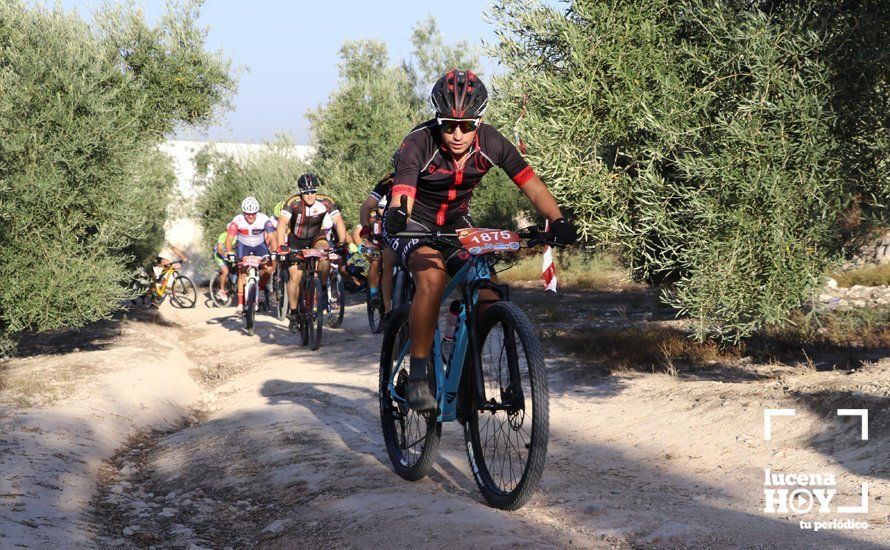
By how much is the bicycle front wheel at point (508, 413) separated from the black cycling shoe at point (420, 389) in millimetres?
271

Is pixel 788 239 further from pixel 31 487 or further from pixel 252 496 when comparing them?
pixel 31 487

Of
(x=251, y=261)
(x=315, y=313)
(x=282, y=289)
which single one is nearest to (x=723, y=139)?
(x=315, y=313)

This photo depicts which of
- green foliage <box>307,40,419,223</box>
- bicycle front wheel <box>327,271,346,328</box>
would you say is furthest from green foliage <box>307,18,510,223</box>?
bicycle front wheel <box>327,271,346,328</box>

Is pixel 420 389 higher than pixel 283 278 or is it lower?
lower

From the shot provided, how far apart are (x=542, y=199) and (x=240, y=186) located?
33.0m

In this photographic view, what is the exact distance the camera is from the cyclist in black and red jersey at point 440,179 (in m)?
5.22

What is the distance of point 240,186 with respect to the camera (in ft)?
121

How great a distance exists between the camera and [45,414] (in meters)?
8.23

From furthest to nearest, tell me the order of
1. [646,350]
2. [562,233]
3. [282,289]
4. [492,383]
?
1. [282,289]
2. [646,350]
3. [492,383]
4. [562,233]

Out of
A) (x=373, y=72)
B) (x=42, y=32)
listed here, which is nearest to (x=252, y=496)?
(x=42, y=32)

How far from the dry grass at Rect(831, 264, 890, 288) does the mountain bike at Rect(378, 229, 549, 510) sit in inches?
677

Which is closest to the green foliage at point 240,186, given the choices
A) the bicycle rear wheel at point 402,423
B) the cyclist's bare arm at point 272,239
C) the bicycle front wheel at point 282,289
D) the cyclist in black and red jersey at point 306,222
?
the bicycle front wheel at point 282,289

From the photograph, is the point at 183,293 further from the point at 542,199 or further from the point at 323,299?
the point at 542,199

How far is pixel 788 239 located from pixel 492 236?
3.94 metres
